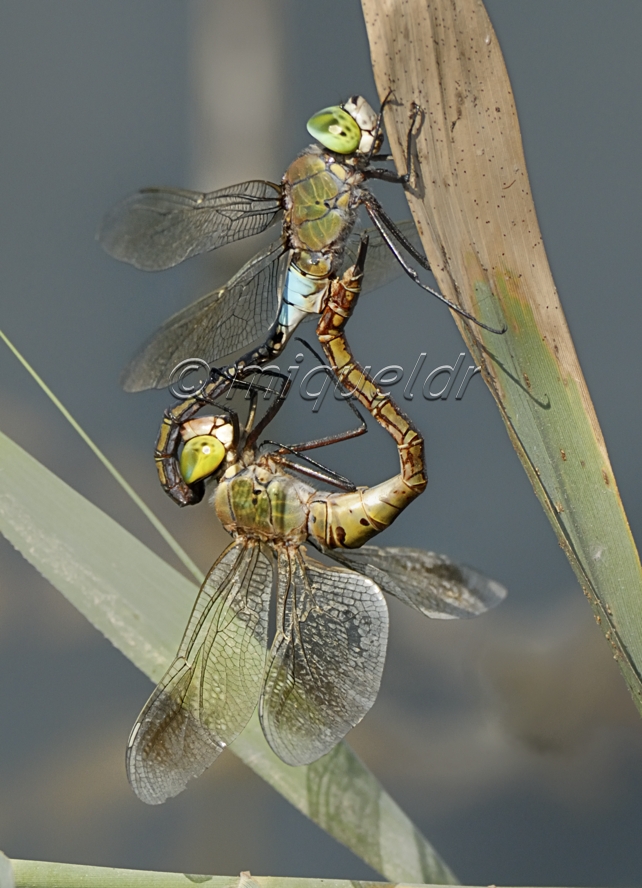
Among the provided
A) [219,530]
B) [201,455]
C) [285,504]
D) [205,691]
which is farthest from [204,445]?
[219,530]

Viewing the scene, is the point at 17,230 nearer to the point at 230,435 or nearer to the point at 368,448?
the point at 368,448

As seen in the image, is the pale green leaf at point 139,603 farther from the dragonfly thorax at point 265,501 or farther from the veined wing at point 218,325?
the veined wing at point 218,325

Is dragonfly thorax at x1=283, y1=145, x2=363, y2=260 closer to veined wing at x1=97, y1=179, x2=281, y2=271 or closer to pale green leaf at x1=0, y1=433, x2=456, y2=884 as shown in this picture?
veined wing at x1=97, y1=179, x2=281, y2=271

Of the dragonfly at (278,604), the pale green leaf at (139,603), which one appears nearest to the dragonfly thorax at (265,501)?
the dragonfly at (278,604)

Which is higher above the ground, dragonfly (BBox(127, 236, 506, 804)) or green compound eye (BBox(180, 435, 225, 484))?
green compound eye (BBox(180, 435, 225, 484))

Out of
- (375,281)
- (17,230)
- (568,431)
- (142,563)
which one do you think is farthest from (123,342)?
(568,431)

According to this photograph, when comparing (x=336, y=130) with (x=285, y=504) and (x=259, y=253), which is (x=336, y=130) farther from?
(x=285, y=504)

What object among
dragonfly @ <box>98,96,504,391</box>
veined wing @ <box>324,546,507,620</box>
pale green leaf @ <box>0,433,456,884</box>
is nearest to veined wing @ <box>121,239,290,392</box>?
dragonfly @ <box>98,96,504,391</box>
